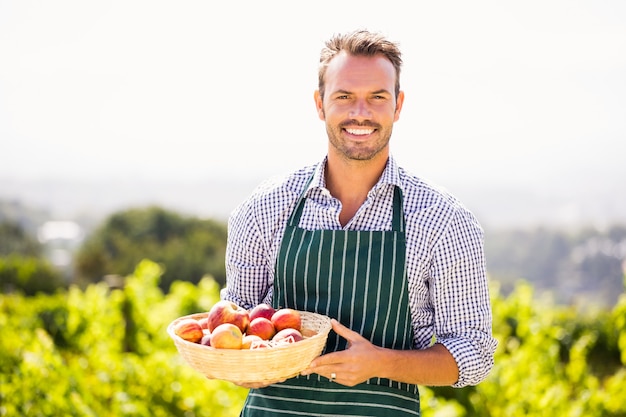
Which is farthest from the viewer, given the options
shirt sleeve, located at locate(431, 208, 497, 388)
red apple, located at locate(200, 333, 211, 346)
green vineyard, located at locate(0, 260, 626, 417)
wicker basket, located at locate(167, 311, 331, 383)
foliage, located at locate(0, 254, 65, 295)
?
foliage, located at locate(0, 254, 65, 295)

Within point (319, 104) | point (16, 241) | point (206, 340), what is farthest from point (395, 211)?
point (16, 241)

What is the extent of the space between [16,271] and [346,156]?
6.16m

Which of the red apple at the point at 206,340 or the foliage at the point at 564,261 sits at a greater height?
the red apple at the point at 206,340

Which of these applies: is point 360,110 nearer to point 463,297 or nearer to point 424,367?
point 463,297

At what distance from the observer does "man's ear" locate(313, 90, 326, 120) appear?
82.1 inches

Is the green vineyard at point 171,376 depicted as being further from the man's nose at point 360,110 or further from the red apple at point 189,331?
the man's nose at point 360,110

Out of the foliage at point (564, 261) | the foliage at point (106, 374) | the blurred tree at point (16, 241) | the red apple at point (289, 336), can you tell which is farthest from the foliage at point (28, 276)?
the red apple at point (289, 336)

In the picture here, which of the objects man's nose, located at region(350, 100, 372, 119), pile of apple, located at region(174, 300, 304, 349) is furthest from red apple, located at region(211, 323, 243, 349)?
man's nose, located at region(350, 100, 372, 119)

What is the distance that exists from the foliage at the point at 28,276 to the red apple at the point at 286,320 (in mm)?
6085

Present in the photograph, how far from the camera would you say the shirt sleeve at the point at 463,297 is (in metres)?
1.86

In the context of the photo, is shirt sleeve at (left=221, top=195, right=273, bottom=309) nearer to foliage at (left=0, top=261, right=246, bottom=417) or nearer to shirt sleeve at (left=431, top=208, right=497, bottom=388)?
shirt sleeve at (left=431, top=208, right=497, bottom=388)

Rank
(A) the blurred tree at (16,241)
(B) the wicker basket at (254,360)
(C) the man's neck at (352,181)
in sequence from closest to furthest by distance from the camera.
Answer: (B) the wicker basket at (254,360)
(C) the man's neck at (352,181)
(A) the blurred tree at (16,241)

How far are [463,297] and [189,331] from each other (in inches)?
28.9

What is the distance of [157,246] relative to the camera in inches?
323
